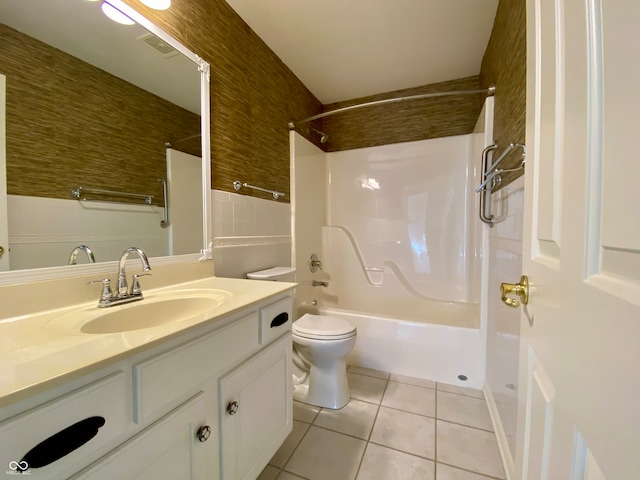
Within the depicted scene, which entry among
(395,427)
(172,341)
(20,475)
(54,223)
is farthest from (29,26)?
(395,427)

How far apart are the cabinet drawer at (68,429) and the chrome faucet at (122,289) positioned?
460 mm

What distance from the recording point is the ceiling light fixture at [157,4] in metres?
1.11

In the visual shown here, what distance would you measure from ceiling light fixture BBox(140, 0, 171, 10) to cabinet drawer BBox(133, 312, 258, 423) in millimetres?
1374

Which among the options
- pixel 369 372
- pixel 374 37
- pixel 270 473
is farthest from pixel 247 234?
pixel 374 37

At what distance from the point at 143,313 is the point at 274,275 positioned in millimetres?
840

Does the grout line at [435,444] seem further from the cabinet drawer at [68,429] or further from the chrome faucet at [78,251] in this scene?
the chrome faucet at [78,251]

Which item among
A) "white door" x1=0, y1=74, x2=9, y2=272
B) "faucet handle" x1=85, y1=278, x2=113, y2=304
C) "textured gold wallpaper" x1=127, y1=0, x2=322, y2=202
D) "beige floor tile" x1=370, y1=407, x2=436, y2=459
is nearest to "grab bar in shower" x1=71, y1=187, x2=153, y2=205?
"white door" x1=0, y1=74, x2=9, y2=272

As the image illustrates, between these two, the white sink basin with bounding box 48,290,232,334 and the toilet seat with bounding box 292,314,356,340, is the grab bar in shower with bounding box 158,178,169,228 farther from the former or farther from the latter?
the toilet seat with bounding box 292,314,356,340

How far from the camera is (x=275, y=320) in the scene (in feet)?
3.59

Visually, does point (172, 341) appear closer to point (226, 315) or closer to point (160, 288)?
point (226, 315)

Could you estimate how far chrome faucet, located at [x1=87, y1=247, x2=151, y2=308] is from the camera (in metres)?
0.90

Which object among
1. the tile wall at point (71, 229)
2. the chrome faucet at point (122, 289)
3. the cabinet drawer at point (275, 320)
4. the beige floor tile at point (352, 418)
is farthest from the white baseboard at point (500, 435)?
the tile wall at point (71, 229)

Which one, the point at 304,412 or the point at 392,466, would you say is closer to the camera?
the point at 392,466

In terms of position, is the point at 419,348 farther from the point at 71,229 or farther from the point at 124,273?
the point at 71,229
